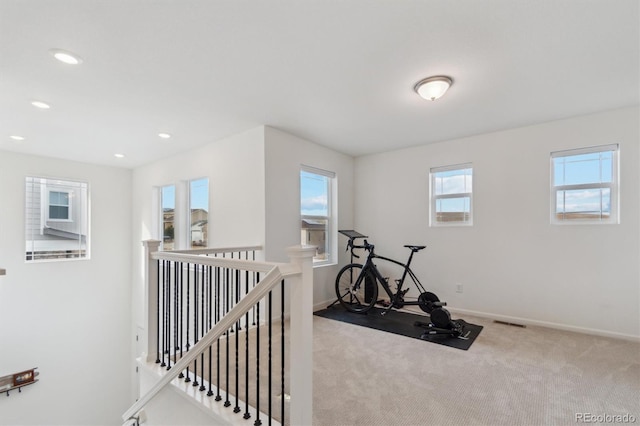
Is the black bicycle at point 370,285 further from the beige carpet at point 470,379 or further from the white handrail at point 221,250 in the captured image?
the white handrail at point 221,250

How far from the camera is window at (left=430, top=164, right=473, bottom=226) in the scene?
4.10 m

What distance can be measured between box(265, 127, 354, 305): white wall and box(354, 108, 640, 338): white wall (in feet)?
3.62

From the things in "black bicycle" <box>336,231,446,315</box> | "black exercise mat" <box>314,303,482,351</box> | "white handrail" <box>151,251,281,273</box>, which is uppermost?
"white handrail" <box>151,251,281,273</box>

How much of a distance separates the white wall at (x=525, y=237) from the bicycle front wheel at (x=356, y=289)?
0.69 m

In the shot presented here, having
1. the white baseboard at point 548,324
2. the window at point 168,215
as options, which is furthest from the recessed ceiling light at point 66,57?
the white baseboard at point 548,324

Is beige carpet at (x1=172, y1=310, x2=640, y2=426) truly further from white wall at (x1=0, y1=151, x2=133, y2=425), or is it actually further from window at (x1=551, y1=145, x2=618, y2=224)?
white wall at (x1=0, y1=151, x2=133, y2=425)

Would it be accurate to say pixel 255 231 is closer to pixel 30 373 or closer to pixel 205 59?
pixel 205 59

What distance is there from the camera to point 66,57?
213 cm

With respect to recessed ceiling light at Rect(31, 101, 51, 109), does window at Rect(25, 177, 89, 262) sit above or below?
below

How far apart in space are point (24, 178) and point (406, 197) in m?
6.08

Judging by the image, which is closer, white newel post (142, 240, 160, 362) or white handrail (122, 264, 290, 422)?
white handrail (122, 264, 290, 422)

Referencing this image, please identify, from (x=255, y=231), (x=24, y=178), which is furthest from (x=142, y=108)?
(x=24, y=178)

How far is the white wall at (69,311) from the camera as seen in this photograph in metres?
4.47

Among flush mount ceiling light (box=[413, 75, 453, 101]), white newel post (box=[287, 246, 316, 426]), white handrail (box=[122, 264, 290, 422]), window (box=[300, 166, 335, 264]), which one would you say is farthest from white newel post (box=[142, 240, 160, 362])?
flush mount ceiling light (box=[413, 75, 453, 101])
